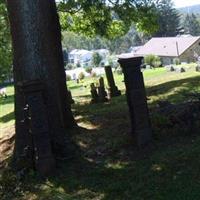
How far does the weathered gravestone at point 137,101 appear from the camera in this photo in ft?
28.3

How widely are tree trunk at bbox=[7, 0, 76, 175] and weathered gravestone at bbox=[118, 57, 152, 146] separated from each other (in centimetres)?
137

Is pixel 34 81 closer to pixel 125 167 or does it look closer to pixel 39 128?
pixel 39 128

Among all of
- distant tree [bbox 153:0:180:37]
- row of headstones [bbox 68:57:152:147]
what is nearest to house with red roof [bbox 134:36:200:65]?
distant tree [bbox 153:0:180:37]

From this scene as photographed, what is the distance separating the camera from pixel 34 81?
8.11 m

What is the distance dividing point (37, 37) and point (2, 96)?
3246 centimetres

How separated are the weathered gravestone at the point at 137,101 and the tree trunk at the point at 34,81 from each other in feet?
4.51

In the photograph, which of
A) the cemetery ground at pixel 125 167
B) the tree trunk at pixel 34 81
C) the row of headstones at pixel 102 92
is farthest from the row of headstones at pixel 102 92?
the tree trunk at pixel 34 81

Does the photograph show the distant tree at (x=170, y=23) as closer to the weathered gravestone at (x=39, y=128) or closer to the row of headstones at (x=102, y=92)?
the row of headstones at (x=102, y=92)

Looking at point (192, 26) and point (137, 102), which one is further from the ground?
point (192, 26)

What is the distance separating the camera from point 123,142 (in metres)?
9.05

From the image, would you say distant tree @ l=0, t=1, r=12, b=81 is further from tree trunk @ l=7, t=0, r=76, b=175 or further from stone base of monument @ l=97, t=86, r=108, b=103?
tree trunk @ l=7, t=0, r=76, b=175

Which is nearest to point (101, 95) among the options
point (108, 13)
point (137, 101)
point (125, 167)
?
point (108, 13)

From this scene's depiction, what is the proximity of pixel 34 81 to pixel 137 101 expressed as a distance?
1.87 metres

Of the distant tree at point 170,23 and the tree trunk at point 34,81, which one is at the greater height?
the distant tree at point 170,23
